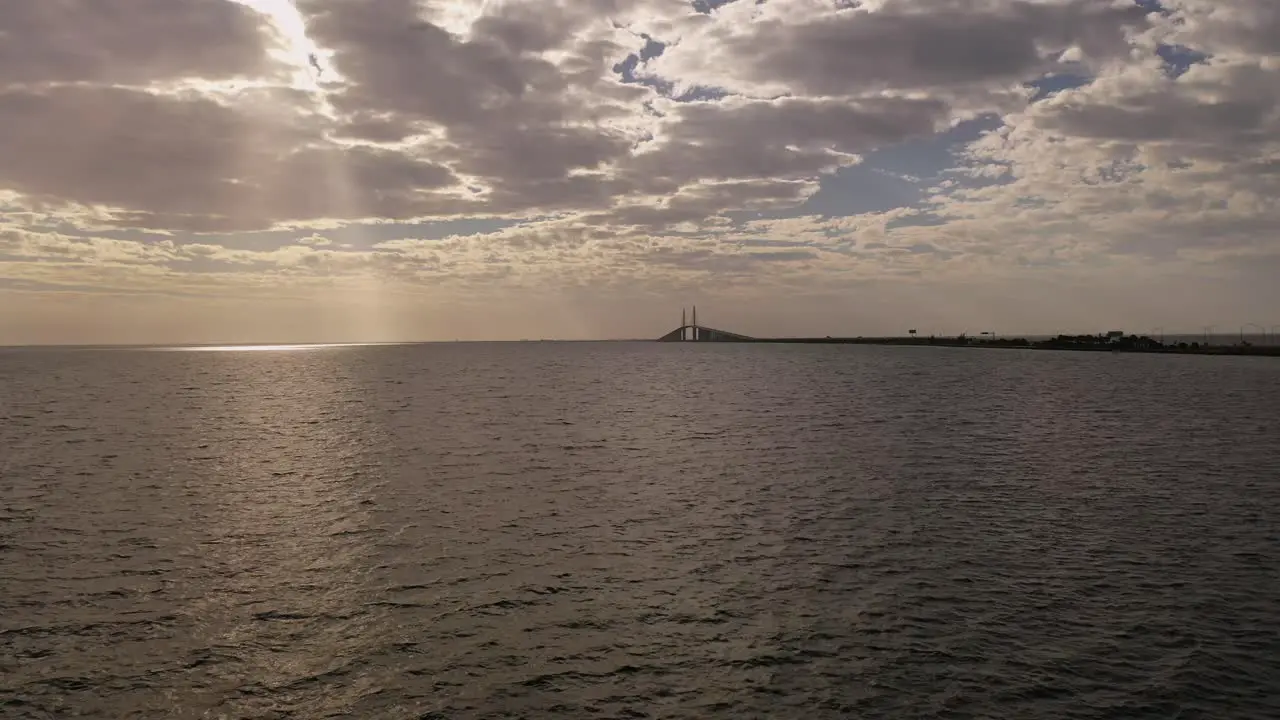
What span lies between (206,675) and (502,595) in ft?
29.0

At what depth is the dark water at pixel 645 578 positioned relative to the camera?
1862cm

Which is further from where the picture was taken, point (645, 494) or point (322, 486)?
point (322, 486)

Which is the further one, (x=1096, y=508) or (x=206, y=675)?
(x=1096, y=508)

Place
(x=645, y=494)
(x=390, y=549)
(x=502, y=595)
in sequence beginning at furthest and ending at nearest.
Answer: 1. (x=645, y=494)
2. (x=390, y=549)
3. (x=502, y=595)

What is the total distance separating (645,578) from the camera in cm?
2719

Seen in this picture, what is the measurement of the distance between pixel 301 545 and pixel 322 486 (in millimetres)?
13838

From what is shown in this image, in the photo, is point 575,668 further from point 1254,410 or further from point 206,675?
point 1254,410

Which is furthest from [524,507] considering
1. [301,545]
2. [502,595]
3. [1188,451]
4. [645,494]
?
[1188,451]

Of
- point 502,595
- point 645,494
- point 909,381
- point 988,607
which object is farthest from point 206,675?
point 909,381

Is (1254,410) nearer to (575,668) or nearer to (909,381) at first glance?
(909,381)

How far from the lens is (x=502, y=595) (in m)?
25.5

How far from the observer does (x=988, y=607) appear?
2383cm

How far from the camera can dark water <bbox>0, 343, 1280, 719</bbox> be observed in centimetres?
1862

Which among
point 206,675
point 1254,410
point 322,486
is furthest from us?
point 1254,410
